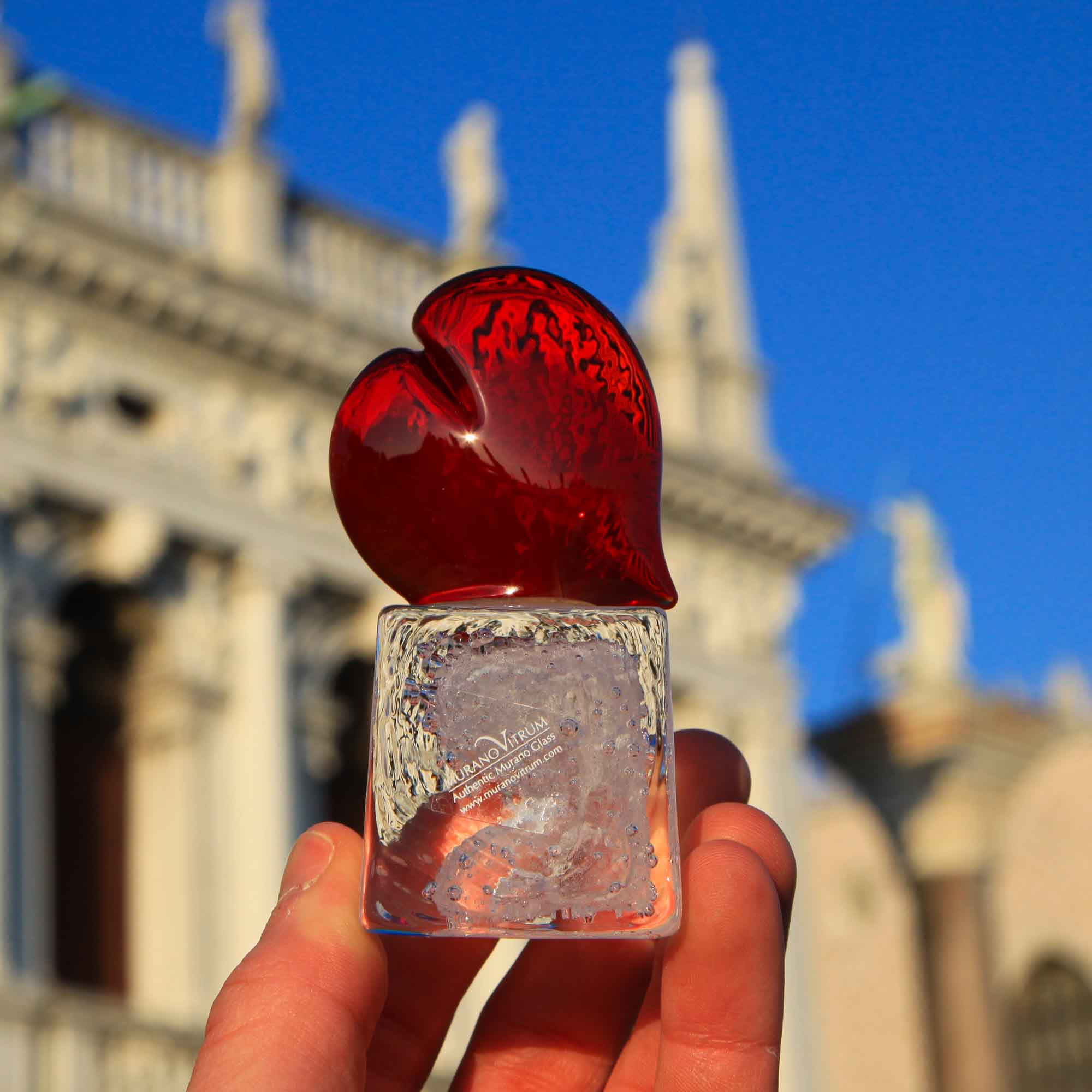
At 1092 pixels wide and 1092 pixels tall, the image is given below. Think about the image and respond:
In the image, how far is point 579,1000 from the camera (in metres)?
2.05

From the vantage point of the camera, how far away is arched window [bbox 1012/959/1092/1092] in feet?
69.4

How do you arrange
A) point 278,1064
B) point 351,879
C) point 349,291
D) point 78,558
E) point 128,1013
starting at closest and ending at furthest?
point 278,1064 → point 351,879 → point 128,1013 → point 78,558 → point 349,291

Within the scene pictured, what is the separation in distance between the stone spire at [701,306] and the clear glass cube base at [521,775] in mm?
12175

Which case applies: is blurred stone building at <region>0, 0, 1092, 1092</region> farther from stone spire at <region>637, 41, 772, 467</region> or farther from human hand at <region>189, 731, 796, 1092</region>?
human hand at <region>189, 731, 796, 1092</region>

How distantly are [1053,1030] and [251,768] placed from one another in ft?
42.1

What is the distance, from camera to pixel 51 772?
11.3 metres

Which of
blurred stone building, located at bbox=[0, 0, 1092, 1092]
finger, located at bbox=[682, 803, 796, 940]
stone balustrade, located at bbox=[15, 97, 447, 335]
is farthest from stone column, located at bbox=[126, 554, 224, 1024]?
finger, located at bbox=[682, 803, 796, 940]

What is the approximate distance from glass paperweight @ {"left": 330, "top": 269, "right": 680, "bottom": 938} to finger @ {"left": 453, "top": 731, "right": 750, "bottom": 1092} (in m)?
0.11

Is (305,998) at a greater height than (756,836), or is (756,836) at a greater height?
(756,836)

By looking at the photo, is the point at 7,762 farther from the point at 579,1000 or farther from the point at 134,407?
the point at 579,1000

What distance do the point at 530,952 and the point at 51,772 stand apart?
963 cm

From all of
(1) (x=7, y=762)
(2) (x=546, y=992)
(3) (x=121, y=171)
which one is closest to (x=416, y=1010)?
(2) (x=546, y=992)

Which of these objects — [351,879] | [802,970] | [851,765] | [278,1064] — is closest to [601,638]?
[351,879]

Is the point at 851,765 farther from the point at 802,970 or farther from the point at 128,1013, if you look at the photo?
the point at 128,1013
